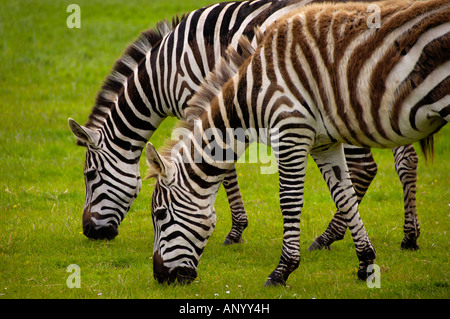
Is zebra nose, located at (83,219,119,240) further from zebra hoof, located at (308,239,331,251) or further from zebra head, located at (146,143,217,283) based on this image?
zebra hoof, located at (308,239,331,251)

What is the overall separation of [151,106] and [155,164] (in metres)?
2.13

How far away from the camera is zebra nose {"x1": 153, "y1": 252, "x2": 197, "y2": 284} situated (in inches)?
247

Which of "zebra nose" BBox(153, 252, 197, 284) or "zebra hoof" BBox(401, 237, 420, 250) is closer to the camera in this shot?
"zebra nose" BBox(153, 252, 197, 284)

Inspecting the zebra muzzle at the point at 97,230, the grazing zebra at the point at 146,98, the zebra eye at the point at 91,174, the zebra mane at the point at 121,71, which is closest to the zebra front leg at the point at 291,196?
the grazing zebra at the point at 146,98

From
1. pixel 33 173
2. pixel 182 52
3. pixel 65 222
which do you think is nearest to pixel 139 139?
pixel 182 52

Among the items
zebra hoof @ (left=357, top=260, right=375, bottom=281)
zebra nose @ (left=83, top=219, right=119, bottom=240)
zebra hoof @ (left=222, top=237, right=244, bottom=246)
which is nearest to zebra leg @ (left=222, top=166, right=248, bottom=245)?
zebra hoof @ (left=222, top=237, right=244, bottom=246)

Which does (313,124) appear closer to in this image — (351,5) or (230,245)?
(351,5)

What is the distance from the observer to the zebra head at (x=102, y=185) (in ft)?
26.1

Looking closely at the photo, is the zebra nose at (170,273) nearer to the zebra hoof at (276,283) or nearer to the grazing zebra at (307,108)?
the grazing zebra at (307,108)

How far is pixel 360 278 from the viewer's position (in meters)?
6.73

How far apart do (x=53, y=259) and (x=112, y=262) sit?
849 millimetres

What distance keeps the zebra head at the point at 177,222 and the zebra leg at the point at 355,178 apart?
7.91ft

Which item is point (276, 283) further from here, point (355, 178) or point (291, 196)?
point (355, 178)

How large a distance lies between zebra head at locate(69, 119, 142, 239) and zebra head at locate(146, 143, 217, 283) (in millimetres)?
1766
